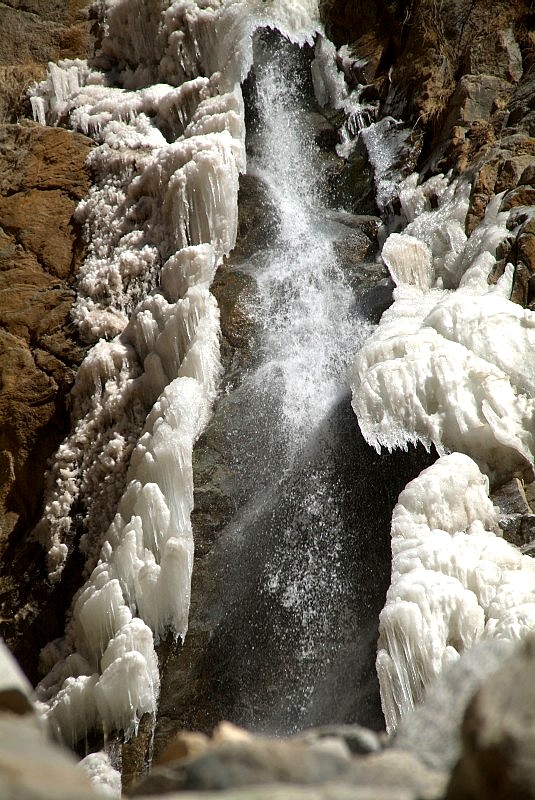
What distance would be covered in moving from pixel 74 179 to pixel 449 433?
20.6 ft

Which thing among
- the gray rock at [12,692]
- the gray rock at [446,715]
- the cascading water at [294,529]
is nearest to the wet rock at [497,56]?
the cascading water at [294,529]

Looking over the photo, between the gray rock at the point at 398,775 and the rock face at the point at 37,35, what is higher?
the gray rock at the point at 398,775

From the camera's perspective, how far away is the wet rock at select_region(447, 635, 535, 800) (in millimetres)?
Answer: 1317

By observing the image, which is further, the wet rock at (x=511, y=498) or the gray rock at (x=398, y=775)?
the wet rock at (x=511, y=498)

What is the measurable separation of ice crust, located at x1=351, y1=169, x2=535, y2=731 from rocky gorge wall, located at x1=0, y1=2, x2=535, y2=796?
594 millimetres

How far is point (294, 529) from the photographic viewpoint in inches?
249

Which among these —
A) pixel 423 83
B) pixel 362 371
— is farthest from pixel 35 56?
pixel 362 371

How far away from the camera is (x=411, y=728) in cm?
191

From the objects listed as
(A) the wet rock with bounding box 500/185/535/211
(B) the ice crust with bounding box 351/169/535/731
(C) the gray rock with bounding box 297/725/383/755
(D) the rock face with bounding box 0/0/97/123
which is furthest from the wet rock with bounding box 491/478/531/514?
(D) the rock face with bounding box 0/0/97/123

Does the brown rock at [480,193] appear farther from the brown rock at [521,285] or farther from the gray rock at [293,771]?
the gray rock at [293,771]

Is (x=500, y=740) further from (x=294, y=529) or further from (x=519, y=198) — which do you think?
(x=519, y=198)

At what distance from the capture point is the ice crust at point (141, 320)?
243 inches

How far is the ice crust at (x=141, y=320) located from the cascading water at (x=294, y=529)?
329mm

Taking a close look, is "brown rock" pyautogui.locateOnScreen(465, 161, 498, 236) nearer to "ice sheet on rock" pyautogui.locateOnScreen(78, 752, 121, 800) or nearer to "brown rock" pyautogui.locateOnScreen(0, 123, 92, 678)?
"brown rock" pyautogui.locateOnScreen(0, 123, 92, 678)
